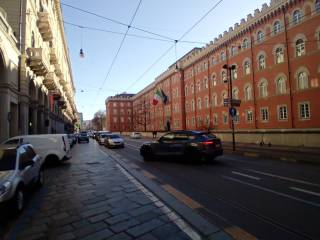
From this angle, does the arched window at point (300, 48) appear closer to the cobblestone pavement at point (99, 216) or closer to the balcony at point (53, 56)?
the cobblestone pavement at point (99, 216)

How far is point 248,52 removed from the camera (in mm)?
36219

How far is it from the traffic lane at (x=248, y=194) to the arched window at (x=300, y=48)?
75.2 ft

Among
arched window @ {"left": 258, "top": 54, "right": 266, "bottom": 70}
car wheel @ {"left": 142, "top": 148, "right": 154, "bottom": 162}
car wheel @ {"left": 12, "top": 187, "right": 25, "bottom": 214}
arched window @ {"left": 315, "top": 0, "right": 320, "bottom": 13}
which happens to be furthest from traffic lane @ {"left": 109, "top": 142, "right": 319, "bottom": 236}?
arched window @ {"left": 258, "top": 54, "right": 266, "bottom": 70}

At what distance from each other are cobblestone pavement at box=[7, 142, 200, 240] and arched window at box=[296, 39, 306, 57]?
86.8 ft

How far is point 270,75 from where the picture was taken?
32.6 meters

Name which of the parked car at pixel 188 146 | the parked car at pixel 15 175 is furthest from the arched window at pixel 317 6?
the parked car at pixel 15 175

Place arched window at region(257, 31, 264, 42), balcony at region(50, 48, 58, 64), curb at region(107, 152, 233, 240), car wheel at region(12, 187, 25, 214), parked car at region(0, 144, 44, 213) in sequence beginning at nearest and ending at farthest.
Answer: curb at region(107, 152, 233, 240) < parked car at region(0, 144, 44, 213) < car wheel at region(12, 187, 25, 214) < arched window at region(257, 31, 264, 42) < balcony at region(50, 48, 58, 64)

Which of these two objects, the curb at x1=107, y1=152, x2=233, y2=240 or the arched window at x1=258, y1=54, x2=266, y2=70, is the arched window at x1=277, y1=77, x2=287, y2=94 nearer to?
the arched window at x1=258, y1=54, x2=266, y2=70

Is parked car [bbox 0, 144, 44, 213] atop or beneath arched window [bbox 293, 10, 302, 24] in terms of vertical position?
beneath

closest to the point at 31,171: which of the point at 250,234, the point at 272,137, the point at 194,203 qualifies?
the point at 194,203

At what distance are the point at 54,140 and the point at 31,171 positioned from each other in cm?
715

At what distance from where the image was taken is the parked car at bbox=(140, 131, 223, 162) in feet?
43.1

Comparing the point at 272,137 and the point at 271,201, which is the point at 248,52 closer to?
the point at 272,137

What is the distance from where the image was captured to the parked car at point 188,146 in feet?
43.1
